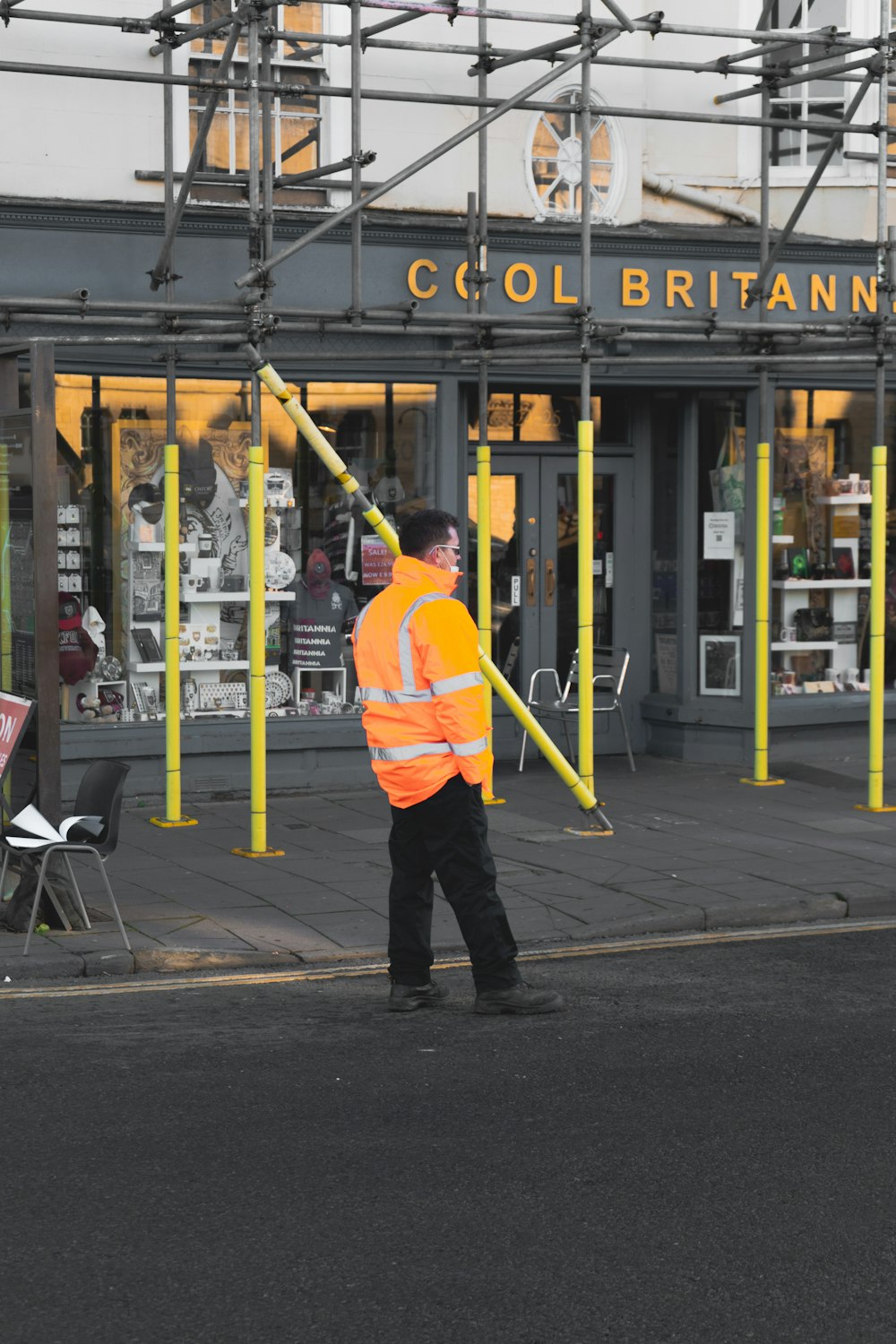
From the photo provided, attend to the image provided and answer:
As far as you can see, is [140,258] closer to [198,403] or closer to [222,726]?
[198,403]

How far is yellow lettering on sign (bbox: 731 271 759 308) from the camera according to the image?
13.8m

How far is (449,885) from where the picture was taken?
7.12 meters

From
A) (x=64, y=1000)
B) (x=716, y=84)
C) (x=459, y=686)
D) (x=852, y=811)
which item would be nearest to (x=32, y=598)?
(x=64, y=1000)

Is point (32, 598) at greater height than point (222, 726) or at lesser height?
greater

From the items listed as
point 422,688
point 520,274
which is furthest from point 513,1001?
point 520,274

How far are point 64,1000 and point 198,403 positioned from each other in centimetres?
623

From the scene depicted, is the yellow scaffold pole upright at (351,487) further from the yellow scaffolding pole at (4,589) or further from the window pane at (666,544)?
the window pane at (666,544)

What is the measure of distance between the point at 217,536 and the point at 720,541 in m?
4.21

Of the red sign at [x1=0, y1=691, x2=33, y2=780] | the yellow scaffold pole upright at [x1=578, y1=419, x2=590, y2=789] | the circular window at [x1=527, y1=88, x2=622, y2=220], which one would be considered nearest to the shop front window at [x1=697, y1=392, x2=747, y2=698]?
the circular window at [x1=527, y1=88, x2=622, y2=220]

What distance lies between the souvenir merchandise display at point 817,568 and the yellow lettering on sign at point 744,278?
1.24 meters

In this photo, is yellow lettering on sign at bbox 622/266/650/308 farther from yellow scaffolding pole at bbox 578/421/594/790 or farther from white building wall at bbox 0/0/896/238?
yellow scaffolding pole at bbox 578/421/594/790

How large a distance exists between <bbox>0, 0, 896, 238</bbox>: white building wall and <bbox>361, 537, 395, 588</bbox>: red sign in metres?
2.55

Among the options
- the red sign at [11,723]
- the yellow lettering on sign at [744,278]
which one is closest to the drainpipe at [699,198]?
the yellow lettering on sign at [744,278]

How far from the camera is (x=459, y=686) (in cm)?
696
